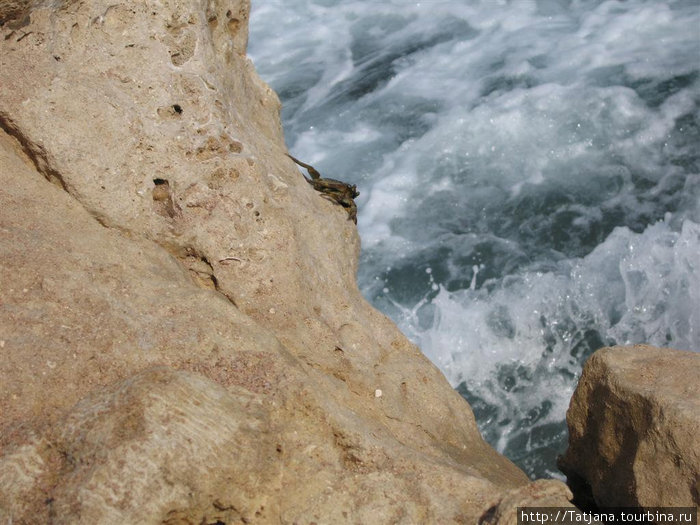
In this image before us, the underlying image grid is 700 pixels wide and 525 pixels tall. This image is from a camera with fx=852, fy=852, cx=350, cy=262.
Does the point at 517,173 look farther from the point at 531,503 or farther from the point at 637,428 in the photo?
the point at 531,503

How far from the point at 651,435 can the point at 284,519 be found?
1.39 metres

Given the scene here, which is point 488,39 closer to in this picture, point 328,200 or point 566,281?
point 566,281

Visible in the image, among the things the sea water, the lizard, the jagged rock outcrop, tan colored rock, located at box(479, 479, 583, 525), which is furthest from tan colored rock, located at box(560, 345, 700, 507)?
the sea water

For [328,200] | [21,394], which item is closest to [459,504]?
[21,394]

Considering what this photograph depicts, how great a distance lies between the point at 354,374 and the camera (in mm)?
3240

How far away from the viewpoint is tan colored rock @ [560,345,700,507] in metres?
2.88

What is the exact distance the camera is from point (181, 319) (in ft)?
8.95

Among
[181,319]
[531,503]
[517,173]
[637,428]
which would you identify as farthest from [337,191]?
[517,173]

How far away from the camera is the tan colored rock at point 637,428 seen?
2.88 metres

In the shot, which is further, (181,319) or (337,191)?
(337,191)

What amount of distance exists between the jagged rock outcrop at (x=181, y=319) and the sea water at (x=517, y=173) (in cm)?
222

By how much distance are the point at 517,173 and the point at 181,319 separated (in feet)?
16.6

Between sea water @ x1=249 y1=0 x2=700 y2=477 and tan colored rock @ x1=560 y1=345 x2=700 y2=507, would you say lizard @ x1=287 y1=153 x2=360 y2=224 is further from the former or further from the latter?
sea water @ x1=249 y1=0 x2=700 y2=477

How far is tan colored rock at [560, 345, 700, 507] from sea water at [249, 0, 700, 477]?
1.50 m
